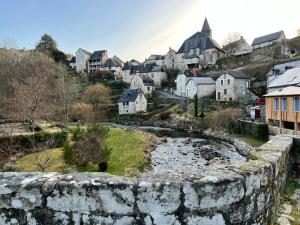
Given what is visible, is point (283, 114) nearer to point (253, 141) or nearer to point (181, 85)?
point (253, 141)

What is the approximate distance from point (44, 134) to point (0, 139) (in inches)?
168

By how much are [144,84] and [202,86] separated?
17.5 m

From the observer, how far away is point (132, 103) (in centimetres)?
6544

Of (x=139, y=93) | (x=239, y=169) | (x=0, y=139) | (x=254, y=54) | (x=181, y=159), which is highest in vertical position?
(x=254, y=54)

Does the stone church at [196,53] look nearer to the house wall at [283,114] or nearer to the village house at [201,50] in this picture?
the village house at [201,50]

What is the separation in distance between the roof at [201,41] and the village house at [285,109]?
54517 mm

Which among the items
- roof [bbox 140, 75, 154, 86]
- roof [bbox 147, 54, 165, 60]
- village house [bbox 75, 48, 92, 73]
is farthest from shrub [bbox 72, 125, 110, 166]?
village house [bbox 75, 48, 92, 73]

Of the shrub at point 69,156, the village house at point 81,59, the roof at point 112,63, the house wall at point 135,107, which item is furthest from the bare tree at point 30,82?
the village house at point 81,59

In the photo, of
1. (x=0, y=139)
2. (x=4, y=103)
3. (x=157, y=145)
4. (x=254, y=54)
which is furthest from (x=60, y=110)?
(x=254, y=54)

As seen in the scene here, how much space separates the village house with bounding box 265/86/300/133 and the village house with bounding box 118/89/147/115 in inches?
1479

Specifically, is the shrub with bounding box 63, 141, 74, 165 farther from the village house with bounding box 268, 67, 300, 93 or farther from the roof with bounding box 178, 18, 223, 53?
the roof with bounding box 178, 18, 223, 53

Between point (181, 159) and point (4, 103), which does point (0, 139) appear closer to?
point (181, 159)

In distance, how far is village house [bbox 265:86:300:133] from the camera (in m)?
26.5

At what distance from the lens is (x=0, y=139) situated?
2205cm
